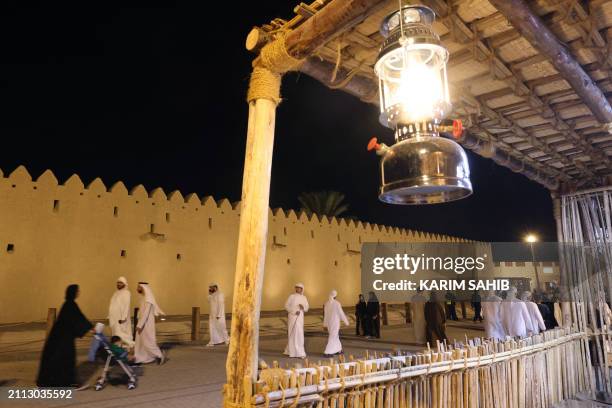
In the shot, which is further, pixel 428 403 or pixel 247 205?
pixel 428 403

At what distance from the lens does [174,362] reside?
301 inches

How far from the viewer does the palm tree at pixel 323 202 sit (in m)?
23.5

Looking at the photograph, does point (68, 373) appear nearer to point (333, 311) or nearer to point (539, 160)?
point (333, 311)

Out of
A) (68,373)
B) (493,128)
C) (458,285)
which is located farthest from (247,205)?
(458,285)

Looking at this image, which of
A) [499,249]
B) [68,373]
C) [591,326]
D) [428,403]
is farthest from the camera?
[499,249]

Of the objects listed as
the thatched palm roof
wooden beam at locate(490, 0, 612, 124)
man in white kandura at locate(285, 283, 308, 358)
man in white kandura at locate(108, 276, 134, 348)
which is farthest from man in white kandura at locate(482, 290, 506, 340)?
man in white kandura at locate(108, 276, 134, 348)

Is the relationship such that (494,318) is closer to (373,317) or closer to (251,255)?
(373,317)

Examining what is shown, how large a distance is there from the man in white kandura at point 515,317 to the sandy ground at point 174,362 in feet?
7.60

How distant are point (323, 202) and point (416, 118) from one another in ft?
70.2

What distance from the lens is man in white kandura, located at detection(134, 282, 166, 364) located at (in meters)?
7.41

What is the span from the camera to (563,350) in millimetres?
5613

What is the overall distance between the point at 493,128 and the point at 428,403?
115 inches

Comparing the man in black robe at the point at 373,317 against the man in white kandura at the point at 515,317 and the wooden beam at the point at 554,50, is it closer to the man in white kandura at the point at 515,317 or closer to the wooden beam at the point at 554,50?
the man in white kandura at the point at 515,317

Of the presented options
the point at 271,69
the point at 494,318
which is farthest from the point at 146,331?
the point at 494,318
